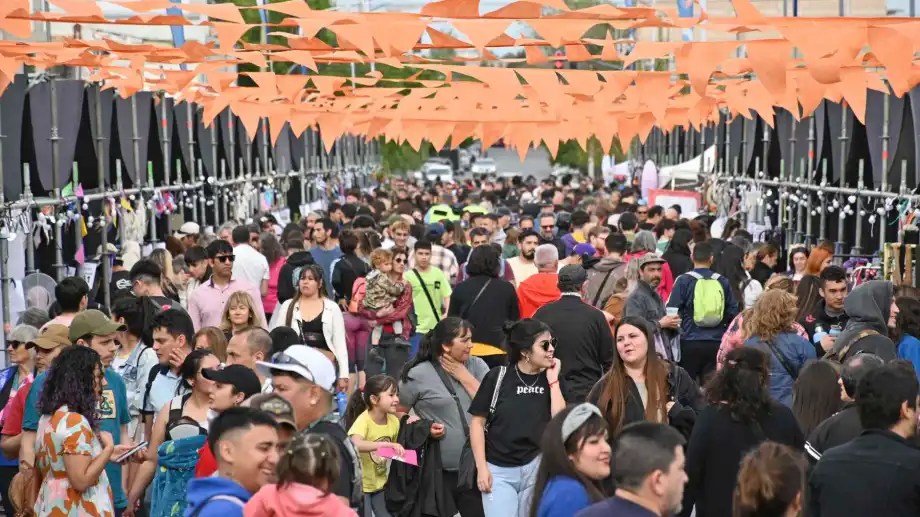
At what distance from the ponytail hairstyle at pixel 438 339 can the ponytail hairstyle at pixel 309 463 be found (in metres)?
4.00

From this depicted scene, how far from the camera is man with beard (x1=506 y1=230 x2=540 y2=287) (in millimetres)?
15016

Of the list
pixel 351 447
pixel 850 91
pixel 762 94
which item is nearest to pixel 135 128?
pixel 762 94

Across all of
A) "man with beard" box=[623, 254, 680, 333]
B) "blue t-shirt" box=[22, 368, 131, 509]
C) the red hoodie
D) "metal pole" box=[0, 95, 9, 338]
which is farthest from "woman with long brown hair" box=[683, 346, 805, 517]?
"metal pole" box=[0, 95, 9, 338]

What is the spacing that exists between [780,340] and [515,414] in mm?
2047

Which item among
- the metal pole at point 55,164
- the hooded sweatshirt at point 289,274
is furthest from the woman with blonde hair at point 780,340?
the metal pole at point 55,164

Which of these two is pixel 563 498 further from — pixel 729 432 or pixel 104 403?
pixel 104 403

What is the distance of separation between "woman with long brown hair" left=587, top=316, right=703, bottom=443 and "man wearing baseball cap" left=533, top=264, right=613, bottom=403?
1.68m

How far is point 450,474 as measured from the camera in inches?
354

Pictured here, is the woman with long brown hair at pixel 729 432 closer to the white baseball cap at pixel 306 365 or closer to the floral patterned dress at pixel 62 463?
the white baseball cap at pixel 306 365

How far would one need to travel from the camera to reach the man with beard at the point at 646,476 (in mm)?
5074

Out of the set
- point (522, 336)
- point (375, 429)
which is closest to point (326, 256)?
point (375, 429)

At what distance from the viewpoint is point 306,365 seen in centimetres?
604

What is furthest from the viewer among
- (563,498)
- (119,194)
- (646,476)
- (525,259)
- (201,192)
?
(201,192)

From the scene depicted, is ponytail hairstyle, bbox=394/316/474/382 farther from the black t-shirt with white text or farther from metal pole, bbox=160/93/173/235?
metal pole, bbox=160/93/173/235
